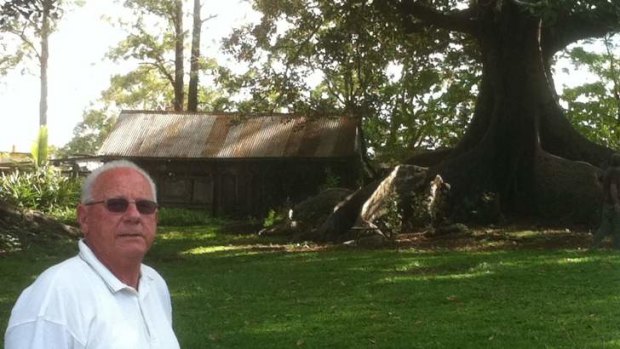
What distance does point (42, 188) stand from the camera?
31.0 m

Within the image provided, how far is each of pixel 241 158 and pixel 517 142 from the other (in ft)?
38.1

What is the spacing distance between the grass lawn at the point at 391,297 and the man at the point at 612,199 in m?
0.54

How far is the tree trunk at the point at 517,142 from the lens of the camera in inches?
832

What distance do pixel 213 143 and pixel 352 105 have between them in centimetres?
566

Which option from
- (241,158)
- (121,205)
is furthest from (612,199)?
(241,158)

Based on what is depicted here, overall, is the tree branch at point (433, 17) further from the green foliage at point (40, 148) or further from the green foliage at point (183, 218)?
the green foliage at point (40, 148)

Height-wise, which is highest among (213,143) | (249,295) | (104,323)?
(213,143)

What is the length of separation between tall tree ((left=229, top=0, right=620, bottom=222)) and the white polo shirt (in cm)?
1801

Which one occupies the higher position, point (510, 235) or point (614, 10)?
point (614, 10)

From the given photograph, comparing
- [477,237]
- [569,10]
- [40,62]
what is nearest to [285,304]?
[569,10]

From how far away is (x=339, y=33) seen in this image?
75.0 ft

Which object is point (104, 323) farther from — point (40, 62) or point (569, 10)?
point (40, 62)

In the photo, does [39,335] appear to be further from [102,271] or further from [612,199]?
[612,199]

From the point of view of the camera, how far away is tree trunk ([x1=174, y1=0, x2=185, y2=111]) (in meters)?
46.1
